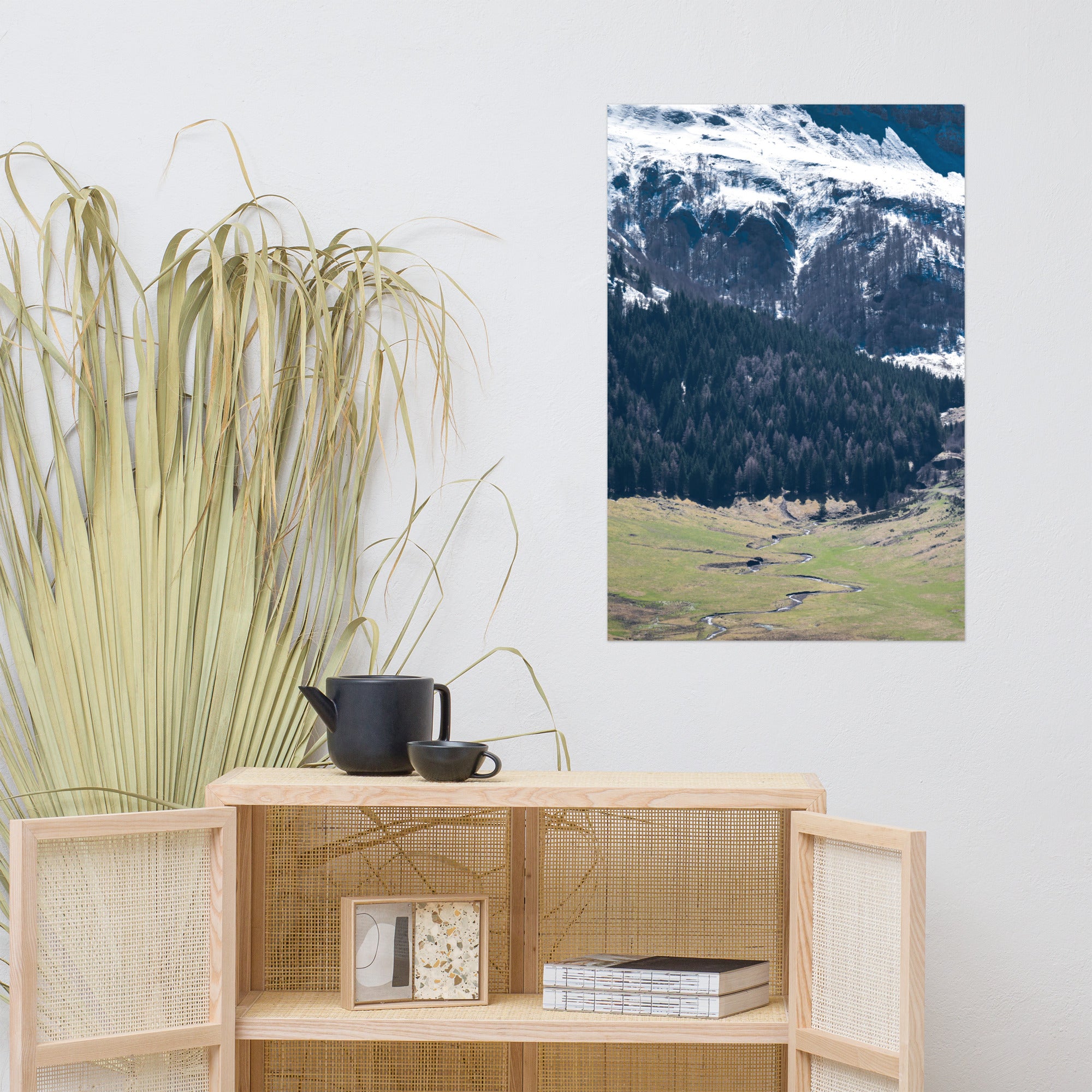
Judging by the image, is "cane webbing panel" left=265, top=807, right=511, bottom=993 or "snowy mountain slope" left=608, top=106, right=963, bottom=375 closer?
"cane webbing panel" left=265, top=807, right=511, bottom=993

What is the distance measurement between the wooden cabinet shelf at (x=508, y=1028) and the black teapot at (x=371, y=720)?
0.32 metres

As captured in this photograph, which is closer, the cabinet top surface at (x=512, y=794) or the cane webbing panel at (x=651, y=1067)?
the cabinet top surface at (x=512, y=794)

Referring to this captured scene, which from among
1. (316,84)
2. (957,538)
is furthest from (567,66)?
(957,538)

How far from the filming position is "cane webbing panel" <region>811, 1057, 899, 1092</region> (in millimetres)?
1217

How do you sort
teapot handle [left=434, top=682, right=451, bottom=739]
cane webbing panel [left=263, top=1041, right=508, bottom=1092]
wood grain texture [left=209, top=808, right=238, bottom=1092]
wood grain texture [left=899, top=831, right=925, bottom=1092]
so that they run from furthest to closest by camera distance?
1. cane webbing panel [left=263, top=1041, right=508, bottom=1092]
2. teapot handle [left=434, top=682, right=451, bottom=739]
3. wood grain texture [left=209, top=808, right=238, bottom=1092]
4. wood grain texture [left=899, top=831, right=925, bottom=1092]

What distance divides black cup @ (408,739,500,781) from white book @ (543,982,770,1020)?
1.05 feet

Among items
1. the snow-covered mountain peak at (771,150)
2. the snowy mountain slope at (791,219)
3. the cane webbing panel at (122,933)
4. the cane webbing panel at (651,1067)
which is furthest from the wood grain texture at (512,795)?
the snow-covered mountain peak at (771,150)

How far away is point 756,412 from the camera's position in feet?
5.94

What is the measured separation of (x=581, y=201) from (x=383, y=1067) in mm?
1459

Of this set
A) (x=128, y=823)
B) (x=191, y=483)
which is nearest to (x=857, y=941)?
(x=128, y=823)

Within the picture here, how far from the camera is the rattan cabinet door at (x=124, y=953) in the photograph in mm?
1199

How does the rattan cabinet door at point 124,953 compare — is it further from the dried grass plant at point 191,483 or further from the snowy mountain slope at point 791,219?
the snowy mountain slope at point 791,219

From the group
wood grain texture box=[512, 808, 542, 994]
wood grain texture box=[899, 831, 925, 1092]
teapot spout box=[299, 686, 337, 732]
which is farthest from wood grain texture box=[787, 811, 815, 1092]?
teapot spout box=[299, 686, 337, 732]

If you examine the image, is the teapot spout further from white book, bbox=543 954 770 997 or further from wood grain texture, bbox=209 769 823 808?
white book, bbox=543 954 770 997
